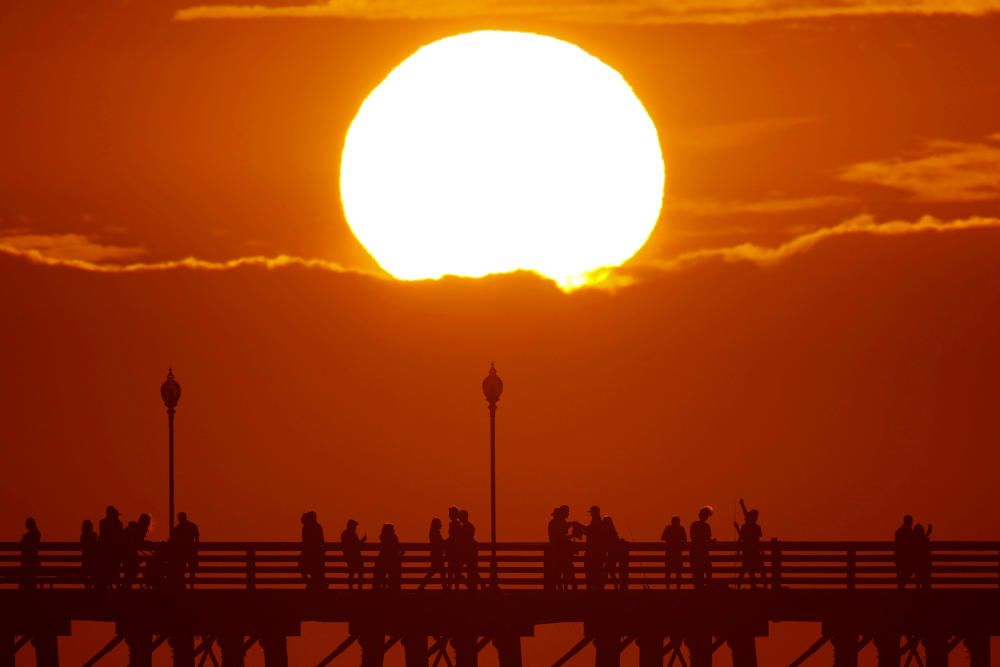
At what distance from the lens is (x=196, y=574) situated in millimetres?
59156

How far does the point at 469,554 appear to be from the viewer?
191ft

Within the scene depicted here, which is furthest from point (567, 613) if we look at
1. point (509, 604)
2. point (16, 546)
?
point (16, 546)

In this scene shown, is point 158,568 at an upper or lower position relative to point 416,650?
upper

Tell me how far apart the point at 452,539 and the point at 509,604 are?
4.93 ft

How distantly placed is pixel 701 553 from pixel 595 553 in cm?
185

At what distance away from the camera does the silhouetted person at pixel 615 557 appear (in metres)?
57.6

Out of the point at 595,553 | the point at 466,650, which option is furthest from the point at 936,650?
the point at 466,650

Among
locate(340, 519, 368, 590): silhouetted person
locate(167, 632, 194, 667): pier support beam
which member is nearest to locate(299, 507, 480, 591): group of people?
locate(340, 519, 368, 590): silhouetted person

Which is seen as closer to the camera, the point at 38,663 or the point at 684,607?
the point at 684,607

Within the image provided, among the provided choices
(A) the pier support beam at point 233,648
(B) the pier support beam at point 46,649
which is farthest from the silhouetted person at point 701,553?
(B) the pier support beam at point 46,649

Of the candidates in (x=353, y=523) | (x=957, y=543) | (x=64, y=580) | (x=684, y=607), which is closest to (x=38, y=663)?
(x=64, y=580)

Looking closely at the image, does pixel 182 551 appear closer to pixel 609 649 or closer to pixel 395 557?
pixel 395 557

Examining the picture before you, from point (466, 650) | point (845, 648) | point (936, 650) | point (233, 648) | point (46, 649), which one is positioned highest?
point (46, 649)

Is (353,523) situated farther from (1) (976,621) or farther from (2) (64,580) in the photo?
(1) (976,621)
